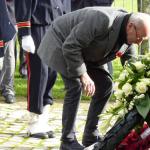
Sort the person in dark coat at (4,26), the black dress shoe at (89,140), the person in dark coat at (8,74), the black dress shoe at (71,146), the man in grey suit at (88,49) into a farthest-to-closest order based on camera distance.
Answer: the person in dark coat at (8,74) → the black dress shoe at (89,140) → the black dress shoe at (71,146) → the person in dark coat at (4,26) → the man in grey suit at (88,49)

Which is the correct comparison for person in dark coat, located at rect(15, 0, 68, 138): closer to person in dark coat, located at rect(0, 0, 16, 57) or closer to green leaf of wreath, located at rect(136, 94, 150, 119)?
person in dark coat, located at rect(0, 0, 16, 57)

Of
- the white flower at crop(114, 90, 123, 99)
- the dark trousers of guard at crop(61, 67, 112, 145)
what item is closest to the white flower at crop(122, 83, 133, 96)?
the white flower at crop(114, 90, 123, 99)

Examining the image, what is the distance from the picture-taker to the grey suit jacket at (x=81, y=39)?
14.5ft

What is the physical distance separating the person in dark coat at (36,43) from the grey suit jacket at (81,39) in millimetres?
638

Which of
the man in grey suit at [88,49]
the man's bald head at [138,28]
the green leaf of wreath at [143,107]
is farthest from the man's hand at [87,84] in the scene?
the green leaf of wreath at [143,107]

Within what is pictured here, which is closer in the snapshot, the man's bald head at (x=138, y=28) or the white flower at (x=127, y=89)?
the white flower at (x=127, y=89)

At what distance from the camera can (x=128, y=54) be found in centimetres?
502

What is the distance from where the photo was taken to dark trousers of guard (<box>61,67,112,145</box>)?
4.89 m

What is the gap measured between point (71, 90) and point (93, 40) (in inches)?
21.9

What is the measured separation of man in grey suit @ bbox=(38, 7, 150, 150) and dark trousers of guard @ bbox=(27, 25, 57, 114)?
1.96ft

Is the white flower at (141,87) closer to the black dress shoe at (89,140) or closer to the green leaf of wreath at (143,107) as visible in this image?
the green leaf of wreath at (143,107)

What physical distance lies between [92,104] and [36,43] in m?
0.87

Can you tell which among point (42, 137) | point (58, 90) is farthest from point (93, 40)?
point (58, 90)

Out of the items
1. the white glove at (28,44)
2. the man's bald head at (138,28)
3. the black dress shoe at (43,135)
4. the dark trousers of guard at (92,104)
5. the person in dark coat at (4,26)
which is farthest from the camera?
the black dress shoe at (43,135)
